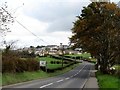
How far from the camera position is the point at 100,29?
→ 2163 inches

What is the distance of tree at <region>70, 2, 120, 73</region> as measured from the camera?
182 ft

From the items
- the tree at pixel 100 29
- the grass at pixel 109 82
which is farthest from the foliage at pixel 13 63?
the tree at pixel 100 29

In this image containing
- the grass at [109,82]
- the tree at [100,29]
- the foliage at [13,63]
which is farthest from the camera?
the tree at [100,29]

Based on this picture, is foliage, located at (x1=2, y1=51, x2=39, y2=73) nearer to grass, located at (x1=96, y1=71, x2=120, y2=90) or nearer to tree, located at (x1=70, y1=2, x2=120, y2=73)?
grass, located at (x1=96, y1=71, x2=120, y2=90)

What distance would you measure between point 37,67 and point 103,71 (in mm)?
13069

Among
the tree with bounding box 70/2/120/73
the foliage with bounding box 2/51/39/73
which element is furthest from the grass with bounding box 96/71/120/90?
the tree with bounding box 70/2/120/73

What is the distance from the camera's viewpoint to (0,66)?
33.6m

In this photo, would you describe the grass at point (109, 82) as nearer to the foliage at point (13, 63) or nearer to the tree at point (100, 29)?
the foliage at point (13, 63)

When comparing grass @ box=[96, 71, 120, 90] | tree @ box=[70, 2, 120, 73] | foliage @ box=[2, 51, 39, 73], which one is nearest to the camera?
grass @ box=[96, 71, 120, 90]

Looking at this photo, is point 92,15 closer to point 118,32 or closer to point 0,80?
point 118,32

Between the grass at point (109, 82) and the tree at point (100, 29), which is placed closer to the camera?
the grass at point (109, 82)

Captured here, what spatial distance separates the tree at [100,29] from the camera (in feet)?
182

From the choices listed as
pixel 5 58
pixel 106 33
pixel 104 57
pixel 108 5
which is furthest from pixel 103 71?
pixel 5 58

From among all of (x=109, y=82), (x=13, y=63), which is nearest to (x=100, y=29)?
(x=13, y=63)
